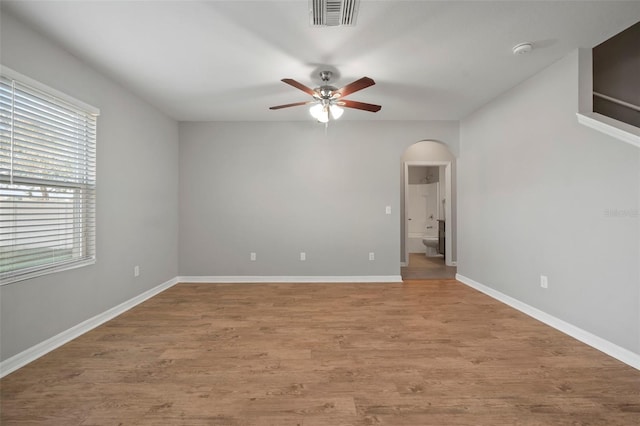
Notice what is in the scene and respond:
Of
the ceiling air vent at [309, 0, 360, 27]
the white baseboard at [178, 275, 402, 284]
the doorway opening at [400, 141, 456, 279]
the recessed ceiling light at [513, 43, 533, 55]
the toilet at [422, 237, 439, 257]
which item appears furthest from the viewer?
the toilet at [422, 237, 439, 257]

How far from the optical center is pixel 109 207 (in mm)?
3035

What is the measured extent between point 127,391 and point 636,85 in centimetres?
510

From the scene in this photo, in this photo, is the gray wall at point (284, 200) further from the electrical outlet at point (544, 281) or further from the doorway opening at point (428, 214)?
the electrical outlet at point (544, 281)

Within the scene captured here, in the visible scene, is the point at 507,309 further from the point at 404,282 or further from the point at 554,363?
the point at 404,282

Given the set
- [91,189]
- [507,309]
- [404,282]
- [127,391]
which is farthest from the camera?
[404,282]

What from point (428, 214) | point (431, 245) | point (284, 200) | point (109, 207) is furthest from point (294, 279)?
point (428, 214)

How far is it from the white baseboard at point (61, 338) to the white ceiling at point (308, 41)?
8.01ft

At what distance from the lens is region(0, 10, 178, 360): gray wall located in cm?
214

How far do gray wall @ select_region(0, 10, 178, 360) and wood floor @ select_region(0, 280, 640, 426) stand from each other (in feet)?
0.98

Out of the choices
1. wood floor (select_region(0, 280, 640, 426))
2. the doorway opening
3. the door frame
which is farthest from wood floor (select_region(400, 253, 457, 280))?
wood floor (select_region(0, 280, 640, 426))

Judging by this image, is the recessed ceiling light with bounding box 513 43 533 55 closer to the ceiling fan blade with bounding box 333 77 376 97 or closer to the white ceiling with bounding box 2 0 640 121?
the white ceiling with bounding box 2 0 640 121

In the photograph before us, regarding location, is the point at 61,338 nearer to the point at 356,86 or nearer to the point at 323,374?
the point at 323,374

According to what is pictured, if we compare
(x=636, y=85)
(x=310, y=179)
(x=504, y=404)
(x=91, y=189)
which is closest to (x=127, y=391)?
(x=91, y=189)

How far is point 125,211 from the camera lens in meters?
3.30
